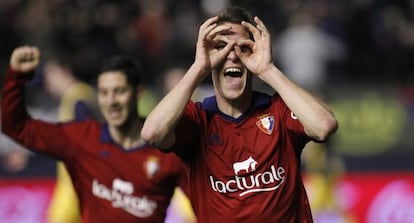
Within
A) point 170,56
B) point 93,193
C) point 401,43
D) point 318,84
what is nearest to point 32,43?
point 170,56

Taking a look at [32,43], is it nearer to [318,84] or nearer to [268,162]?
[318,84]

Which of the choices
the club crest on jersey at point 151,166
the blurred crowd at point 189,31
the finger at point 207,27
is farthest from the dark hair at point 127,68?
the blurred crowd at point 189,31

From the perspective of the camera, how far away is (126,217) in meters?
8.38

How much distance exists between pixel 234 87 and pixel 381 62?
1133 cm

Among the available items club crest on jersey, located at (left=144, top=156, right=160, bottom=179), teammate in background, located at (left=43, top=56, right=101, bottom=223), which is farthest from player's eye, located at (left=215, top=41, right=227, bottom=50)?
teammate in background, located at (left=43, top=56, right=101, bottom=223)

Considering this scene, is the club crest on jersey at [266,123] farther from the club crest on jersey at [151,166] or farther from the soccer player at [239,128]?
the club crest on jersey at [151,166]

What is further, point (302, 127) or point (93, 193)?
point (93, 193)

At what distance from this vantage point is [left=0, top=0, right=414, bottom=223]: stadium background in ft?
48.0

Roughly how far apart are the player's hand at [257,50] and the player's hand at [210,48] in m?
0.08

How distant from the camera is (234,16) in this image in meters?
6.65

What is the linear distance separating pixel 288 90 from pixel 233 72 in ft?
1.08

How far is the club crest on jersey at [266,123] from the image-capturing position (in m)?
6.75

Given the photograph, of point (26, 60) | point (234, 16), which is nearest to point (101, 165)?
point (26, 60)

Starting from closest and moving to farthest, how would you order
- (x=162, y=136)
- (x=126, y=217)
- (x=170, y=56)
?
1. (x=162, y=136)
2. (x=126, y=217)
3. (x=170, y=56)
